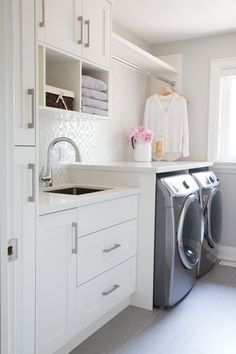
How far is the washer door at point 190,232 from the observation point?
7.74ft

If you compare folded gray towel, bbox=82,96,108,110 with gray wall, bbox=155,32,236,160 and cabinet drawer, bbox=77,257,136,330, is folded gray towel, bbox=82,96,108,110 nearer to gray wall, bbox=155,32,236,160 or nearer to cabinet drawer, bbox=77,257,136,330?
cabinet drawer, bbox=77,257,136,330

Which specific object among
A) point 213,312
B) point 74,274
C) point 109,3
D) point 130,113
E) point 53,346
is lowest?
point 213,312

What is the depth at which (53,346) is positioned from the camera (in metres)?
1.62

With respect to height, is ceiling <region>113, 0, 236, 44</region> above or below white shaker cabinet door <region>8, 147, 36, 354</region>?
above

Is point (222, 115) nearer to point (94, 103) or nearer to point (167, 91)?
point (167, 91)

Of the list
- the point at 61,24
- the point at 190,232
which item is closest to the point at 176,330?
the point at 190,232

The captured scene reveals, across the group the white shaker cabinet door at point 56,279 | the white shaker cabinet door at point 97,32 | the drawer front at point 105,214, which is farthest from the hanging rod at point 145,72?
the white shaker cabinet door at point 56,279

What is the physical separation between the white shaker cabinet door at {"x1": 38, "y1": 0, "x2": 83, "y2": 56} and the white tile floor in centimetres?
168

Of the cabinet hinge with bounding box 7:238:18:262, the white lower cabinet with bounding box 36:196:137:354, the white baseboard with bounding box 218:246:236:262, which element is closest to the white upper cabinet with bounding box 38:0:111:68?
the white lower cabinet with bounding box 36:196:137:354

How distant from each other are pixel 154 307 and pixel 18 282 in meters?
1.41

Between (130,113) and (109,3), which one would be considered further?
(130,113)

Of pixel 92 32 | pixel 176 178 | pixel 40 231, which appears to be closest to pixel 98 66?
pixel 92 32

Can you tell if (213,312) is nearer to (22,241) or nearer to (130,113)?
(22,241)

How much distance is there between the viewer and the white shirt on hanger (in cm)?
346
